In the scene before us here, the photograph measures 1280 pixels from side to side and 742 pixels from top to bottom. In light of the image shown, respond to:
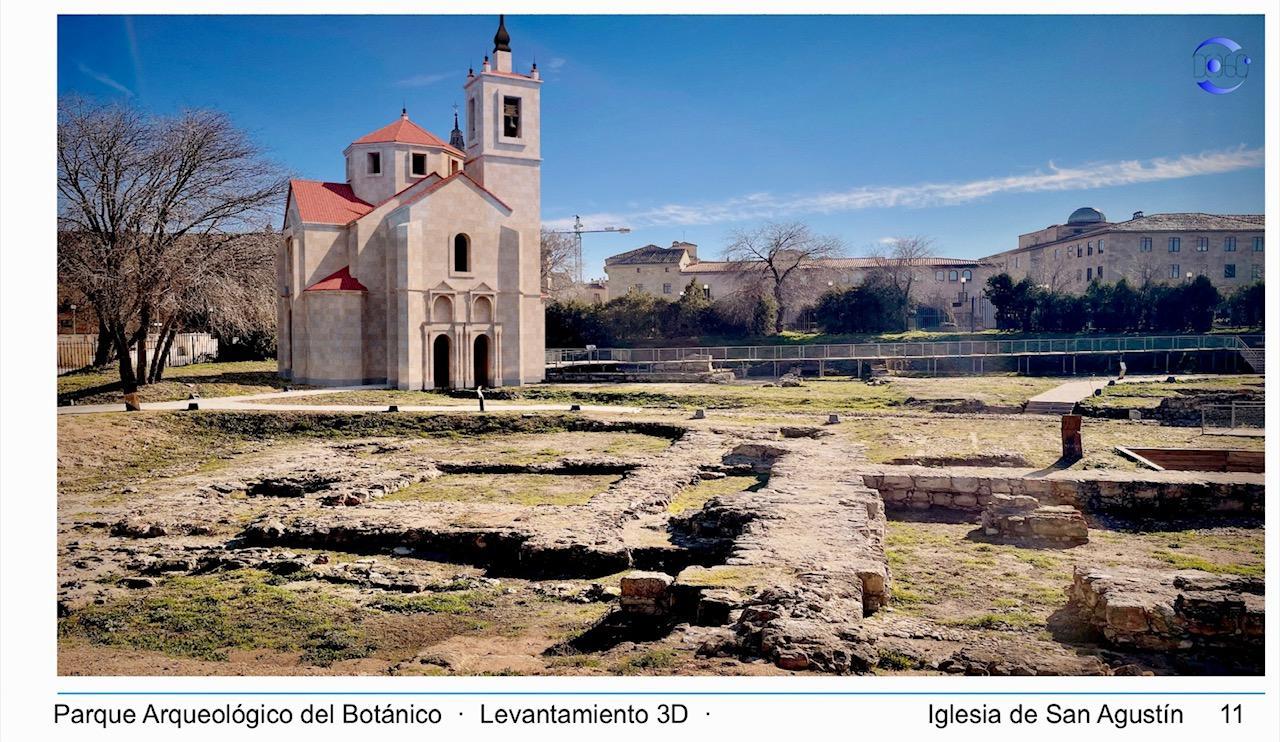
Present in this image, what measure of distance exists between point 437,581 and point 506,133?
2831 cm

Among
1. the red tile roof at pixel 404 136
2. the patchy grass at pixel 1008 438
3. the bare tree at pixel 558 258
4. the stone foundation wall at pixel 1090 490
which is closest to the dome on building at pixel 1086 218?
the patchy grass at pixel 1008 438

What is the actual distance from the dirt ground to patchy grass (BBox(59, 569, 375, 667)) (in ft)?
0.10

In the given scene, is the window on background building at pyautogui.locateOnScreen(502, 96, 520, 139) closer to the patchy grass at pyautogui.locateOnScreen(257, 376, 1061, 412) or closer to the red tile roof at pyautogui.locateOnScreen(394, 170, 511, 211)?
the red tile roof at pyautogui.locateOnScreen(394, 170, 511, 211)

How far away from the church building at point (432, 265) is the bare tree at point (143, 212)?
408cm

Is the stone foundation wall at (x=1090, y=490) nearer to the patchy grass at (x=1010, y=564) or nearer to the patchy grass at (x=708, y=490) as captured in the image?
the patchy grass at (x=1010, y=564)

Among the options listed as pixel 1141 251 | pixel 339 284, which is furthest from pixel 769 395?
pixel 339 284

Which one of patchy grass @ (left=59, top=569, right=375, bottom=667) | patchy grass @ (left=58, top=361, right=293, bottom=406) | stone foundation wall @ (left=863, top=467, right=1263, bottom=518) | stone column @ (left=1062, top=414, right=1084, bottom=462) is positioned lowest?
patchy grass @ (left=59, top=569, right=375, bottom=667)

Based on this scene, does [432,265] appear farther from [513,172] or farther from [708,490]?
[708,490]

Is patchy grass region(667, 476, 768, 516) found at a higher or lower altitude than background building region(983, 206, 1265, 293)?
lower

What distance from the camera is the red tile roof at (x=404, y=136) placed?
124ft

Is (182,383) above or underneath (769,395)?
above

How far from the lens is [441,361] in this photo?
117 feet

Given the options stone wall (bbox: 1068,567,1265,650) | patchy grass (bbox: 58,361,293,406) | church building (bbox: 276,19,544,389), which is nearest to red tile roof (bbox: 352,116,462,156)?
church building (bbox: 276,19,544,389)

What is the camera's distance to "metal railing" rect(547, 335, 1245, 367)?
32188mm
